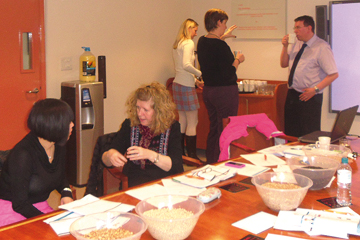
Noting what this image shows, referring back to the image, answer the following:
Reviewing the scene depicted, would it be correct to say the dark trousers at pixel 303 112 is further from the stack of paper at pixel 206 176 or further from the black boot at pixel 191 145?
the stack of paper at pixel 206 176

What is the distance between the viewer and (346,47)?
440 cm

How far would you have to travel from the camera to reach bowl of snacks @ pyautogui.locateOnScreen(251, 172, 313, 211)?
1561 millimetres

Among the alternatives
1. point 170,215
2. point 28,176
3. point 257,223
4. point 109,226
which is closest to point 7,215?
point 28,176

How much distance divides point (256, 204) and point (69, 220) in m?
0.78

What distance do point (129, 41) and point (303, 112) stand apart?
2352 mm

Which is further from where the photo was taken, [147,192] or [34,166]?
[34,166]

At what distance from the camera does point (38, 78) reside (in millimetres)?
4055

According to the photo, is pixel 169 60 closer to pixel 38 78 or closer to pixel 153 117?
pixel 38 78

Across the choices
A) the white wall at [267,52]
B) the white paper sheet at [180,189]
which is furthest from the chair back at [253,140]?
the white wall at [267,52]

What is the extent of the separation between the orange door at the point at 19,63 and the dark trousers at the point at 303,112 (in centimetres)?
256

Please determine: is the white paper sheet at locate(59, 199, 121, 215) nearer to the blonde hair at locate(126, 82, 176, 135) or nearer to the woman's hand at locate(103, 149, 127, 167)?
the woman's hand at locate(103, 149, 127, 167)

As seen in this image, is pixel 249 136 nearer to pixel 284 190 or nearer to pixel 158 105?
pixel 158 105

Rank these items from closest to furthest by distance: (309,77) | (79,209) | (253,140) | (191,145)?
(79,209) → (253,140) → (309,77) → (191,145)

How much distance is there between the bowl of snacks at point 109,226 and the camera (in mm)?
1251
